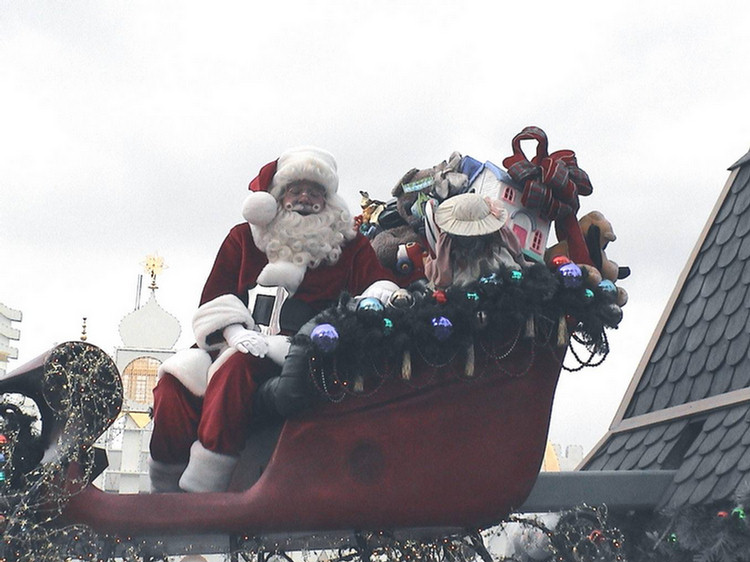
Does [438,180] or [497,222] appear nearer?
[497,222]

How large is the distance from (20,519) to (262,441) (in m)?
1.12

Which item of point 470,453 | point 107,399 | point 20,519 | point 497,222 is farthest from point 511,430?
point 20,519

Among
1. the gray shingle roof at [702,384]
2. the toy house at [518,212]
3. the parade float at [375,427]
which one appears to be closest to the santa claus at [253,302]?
the parade float at [375,427]

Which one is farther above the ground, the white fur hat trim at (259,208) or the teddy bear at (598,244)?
the white fur hat trim at (259,208)

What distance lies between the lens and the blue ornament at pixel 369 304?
4.70m

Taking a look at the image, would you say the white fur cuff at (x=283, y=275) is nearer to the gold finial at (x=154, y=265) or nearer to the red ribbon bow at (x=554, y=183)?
the red ribbon bow at (x=554, y=183)

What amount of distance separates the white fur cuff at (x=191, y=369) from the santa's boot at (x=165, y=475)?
36 cm

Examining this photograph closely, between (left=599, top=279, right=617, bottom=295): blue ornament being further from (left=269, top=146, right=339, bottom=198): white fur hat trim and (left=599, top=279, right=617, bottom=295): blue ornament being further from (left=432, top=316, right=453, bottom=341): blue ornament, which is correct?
(left=269, top=146, right=339, bottom=198): white fur hat trim

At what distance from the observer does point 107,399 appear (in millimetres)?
4703

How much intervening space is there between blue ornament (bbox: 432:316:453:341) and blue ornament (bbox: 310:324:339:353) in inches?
16.1

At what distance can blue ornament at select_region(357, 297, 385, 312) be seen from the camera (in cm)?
470

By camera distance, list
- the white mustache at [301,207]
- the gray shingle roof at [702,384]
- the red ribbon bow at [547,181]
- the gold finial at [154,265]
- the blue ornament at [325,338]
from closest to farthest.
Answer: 1. the blue ornament at [325,338]
2. the red ribbon bow at [547,181]
3. the white mustache at [301,207]
4. the gray shingle roof at [702,384]
5. the gold finial at [154,265]

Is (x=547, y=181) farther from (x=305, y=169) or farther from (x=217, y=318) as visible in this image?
(x=217, y=318)

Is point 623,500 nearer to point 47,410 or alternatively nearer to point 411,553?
point 411,553
